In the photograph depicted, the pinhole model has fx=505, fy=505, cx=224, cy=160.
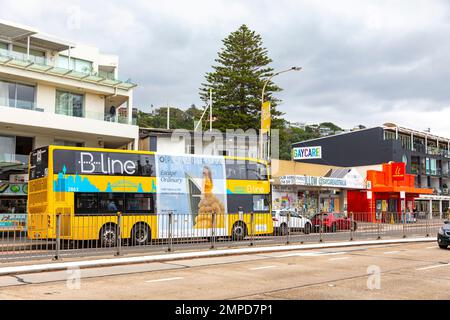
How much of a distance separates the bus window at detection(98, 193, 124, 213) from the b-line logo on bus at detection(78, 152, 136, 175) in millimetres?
1008

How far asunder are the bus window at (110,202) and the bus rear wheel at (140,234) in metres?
1.09

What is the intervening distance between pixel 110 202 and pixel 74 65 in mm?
21125

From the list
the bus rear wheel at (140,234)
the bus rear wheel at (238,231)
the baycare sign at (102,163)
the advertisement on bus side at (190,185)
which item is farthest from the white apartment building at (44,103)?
the bus rear wheel at (238,231)

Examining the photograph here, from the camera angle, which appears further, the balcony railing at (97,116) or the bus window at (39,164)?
the balcony railing at (97,116)

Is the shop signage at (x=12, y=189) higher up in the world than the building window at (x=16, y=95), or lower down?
lower down

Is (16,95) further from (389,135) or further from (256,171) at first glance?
(389,135)

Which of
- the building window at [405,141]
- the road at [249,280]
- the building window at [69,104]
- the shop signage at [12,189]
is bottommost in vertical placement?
the road at [249,280]

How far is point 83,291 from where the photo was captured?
32.3 feet

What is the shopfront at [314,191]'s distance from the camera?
139ft

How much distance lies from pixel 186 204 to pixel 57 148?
660 centimetres

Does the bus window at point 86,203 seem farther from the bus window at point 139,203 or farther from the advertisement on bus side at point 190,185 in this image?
the advertisement on bus side at point 190,185

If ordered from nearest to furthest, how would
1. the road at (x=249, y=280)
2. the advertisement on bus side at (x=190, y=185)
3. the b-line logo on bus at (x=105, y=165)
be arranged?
1. the road at (x=249, y=280)
2. the b-line logo on bus at (x=105, y=165)
3. the advertisement on bus side at (x=190, y=185)

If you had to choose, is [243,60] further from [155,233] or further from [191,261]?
[191,261]

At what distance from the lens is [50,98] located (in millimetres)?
36125
